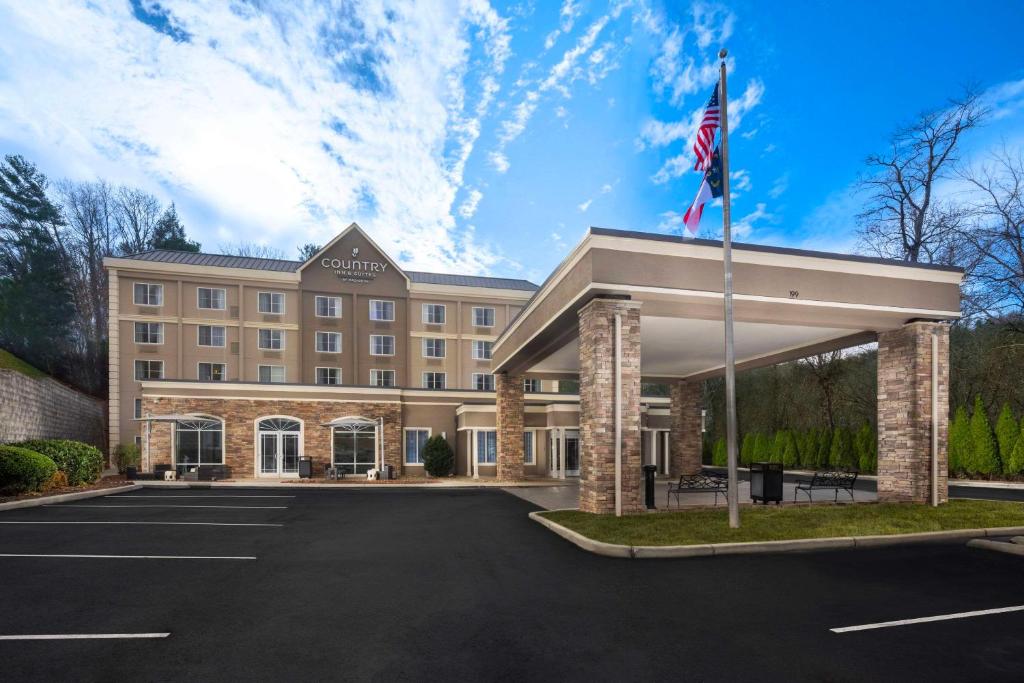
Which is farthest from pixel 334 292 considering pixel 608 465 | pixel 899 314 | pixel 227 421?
pixel 899 314

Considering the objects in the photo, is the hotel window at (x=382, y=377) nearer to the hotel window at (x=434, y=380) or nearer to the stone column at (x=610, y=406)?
the hotel window at (x=434, y=380)

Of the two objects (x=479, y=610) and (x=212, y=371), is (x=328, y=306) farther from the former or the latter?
(x=479, y=610)

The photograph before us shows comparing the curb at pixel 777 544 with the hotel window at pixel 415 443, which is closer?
the curb at pixel 777 544

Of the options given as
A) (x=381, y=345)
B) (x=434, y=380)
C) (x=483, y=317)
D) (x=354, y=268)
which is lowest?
(x=434, y=380)

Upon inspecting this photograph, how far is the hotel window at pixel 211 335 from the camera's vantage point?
31422 millimetres

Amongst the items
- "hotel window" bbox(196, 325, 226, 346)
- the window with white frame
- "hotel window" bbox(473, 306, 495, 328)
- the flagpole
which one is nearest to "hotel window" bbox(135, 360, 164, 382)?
"hotel window" bbox(196, 325, 226, 346)

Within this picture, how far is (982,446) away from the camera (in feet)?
71.9

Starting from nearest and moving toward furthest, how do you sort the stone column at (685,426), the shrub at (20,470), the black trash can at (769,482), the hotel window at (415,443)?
the black trash can at (769,482) → the shrub at (20,470) → the stone column at (685,426) → the hotel window at (415,443)

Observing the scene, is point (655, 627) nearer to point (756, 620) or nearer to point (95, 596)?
point (756, 620)

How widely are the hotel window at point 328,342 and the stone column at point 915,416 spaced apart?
2836cm

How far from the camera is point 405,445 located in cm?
2681

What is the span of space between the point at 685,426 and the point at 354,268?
71.2 feet

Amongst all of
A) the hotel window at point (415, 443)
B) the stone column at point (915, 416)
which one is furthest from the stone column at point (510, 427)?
the stone column at point (915, 416)

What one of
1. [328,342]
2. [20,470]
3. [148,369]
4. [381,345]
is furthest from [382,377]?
[20,470]
